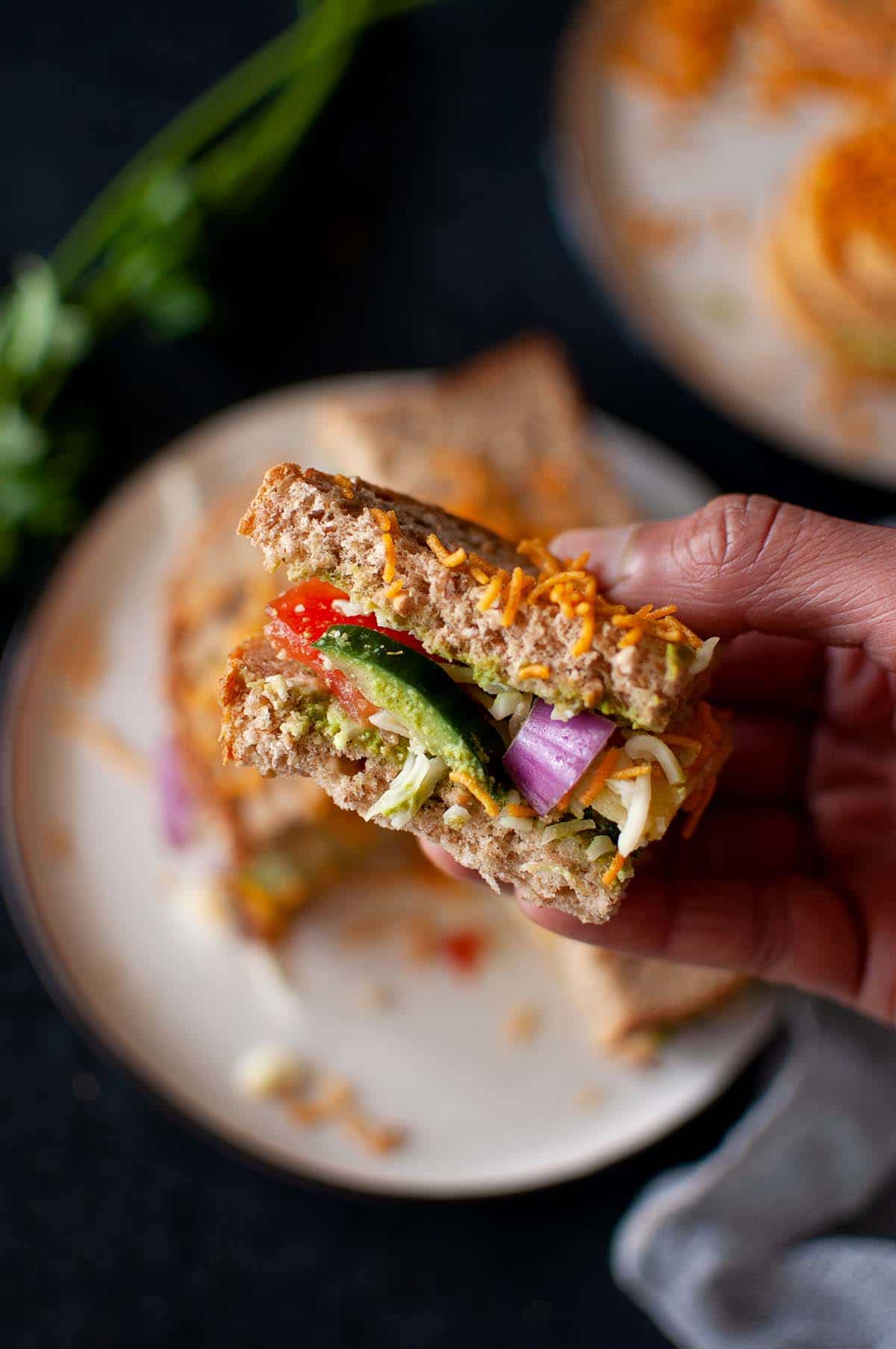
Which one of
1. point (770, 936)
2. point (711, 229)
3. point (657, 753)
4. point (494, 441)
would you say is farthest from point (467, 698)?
point (711, 229)

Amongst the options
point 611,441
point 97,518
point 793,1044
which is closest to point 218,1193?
point 793,1044

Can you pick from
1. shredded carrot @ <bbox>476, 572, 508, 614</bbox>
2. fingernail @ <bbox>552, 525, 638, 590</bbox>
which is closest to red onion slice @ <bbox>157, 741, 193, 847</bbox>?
fingernail @ <bbox>552, 525, 638, 590</bbox>

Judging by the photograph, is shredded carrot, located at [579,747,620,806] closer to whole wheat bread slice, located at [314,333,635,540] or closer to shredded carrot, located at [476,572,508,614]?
shredded carrot, located at [476,572,508,614]

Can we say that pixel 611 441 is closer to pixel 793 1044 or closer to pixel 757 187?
pixel 757 187

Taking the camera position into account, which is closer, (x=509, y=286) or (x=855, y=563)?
(x=855, y=563)

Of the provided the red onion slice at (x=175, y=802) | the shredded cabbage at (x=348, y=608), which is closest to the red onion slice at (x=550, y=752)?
the shredded cabbage at (x=348, y=608)

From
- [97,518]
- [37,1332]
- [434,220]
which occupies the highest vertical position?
[434,220]

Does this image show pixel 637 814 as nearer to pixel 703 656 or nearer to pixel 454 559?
pixel 703 656
